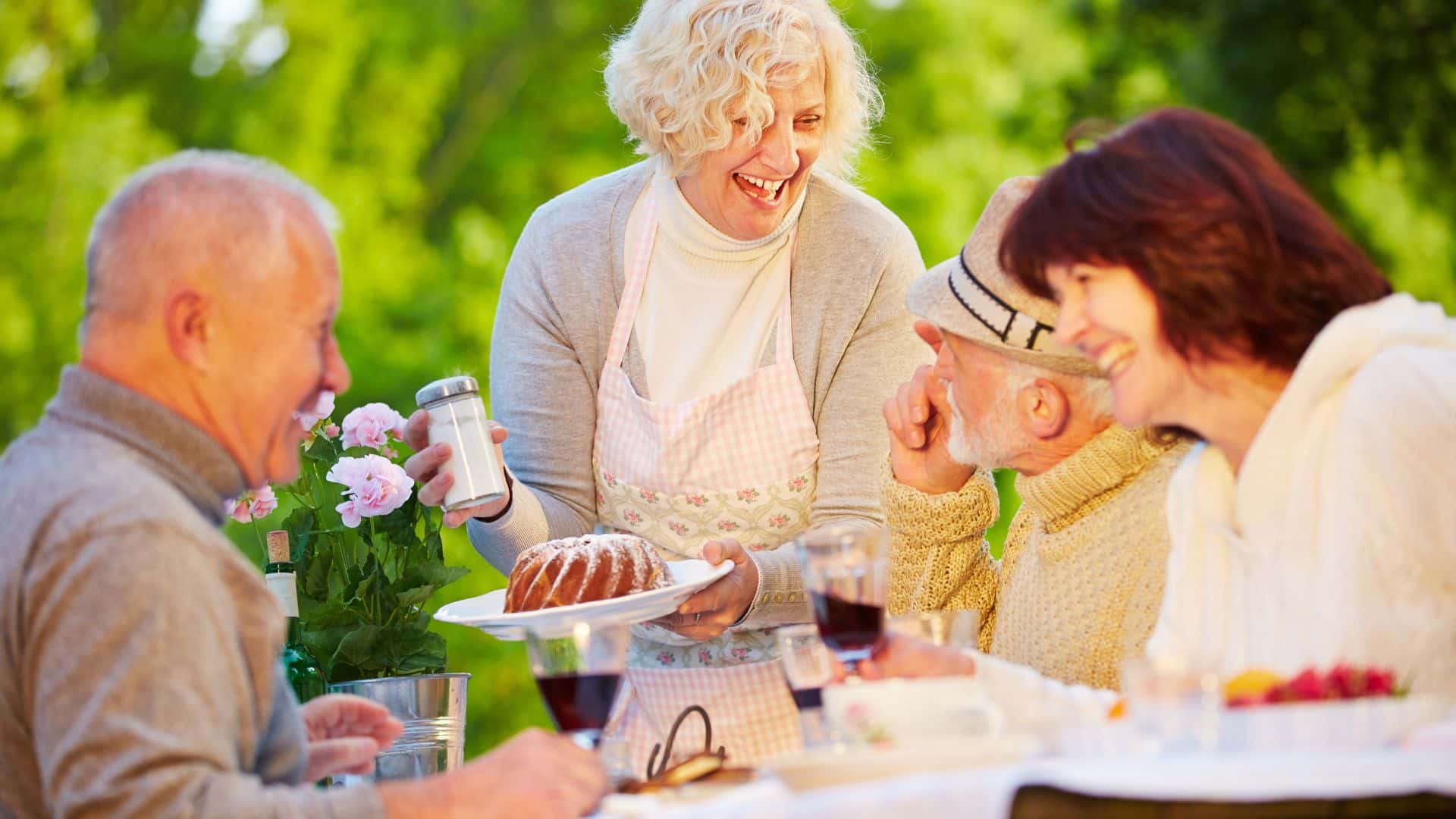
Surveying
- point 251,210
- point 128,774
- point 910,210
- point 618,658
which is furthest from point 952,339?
→ point 910,210

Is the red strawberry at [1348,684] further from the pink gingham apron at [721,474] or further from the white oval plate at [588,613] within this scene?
the pink gingham apron at [721,474]

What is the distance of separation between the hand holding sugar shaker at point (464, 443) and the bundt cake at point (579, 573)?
0.15 m

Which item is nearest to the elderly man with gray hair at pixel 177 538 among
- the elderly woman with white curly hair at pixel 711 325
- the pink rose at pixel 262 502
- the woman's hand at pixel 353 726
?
the woman's hand at pixel 353 726

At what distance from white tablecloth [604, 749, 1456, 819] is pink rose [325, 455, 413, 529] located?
1.58 meters

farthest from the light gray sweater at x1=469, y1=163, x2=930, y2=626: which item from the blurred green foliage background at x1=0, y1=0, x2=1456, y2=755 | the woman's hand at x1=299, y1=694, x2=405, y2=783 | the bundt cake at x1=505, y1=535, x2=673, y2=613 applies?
the blurred green foliage background at x1=0, y1=0, x2=1456, y2=755

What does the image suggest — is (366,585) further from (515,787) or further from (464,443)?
(515,787)

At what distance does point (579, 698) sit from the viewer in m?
2.21

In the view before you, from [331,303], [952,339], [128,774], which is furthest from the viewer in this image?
[952,339]

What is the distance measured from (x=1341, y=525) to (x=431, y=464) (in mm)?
1741

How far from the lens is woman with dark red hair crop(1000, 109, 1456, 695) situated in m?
2.12

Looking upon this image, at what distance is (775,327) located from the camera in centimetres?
389

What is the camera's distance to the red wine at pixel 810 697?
8.11ft

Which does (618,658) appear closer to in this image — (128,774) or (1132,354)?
(128,774)

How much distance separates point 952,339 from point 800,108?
34.1 inches
